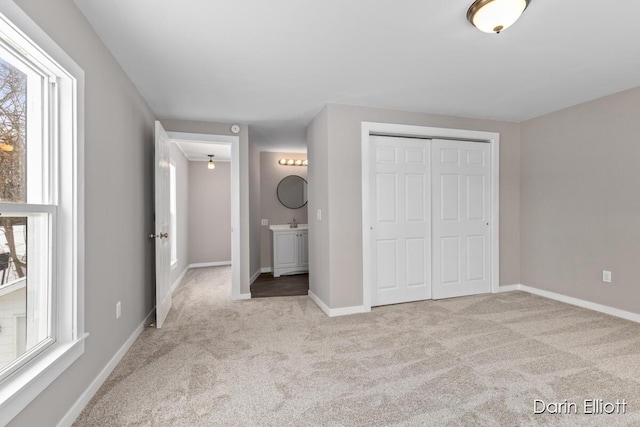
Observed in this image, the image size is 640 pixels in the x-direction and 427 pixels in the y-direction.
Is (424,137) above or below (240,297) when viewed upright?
above

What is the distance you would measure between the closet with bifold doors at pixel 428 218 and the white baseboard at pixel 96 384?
94.1 inches

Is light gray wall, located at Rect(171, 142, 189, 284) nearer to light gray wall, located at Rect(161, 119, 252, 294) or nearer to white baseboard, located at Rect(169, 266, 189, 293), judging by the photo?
white baseboard, located at Rect(169, 266, 189, 293)

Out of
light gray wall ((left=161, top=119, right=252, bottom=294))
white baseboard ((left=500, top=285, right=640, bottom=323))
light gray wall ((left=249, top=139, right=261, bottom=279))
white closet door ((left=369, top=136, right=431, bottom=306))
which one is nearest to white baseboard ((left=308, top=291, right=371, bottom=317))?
white closet door ((left=369, top=136, right=431, bottom=306))

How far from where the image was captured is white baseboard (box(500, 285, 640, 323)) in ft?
10.0

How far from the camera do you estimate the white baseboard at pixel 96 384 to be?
1594mm

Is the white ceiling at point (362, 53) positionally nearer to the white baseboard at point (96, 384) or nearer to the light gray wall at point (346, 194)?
the light gray wall at point (346, 194)

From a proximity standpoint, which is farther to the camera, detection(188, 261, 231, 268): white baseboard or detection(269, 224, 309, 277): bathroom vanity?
detection(188, 261, 231, 268): white baseboard

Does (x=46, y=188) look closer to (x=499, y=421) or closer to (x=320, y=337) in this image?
(x=320, y=337)

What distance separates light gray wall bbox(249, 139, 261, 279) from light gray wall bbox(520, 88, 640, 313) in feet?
13.0

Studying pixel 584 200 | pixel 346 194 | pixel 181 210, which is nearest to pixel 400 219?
pixel 346 194

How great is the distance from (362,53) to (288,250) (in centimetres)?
380

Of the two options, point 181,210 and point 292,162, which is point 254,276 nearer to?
point 181,210

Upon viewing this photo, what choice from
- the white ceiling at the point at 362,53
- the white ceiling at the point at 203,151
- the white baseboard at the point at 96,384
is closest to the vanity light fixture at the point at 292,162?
the white ceiling at the point at 203,151

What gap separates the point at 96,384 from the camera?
1907 millimetres
